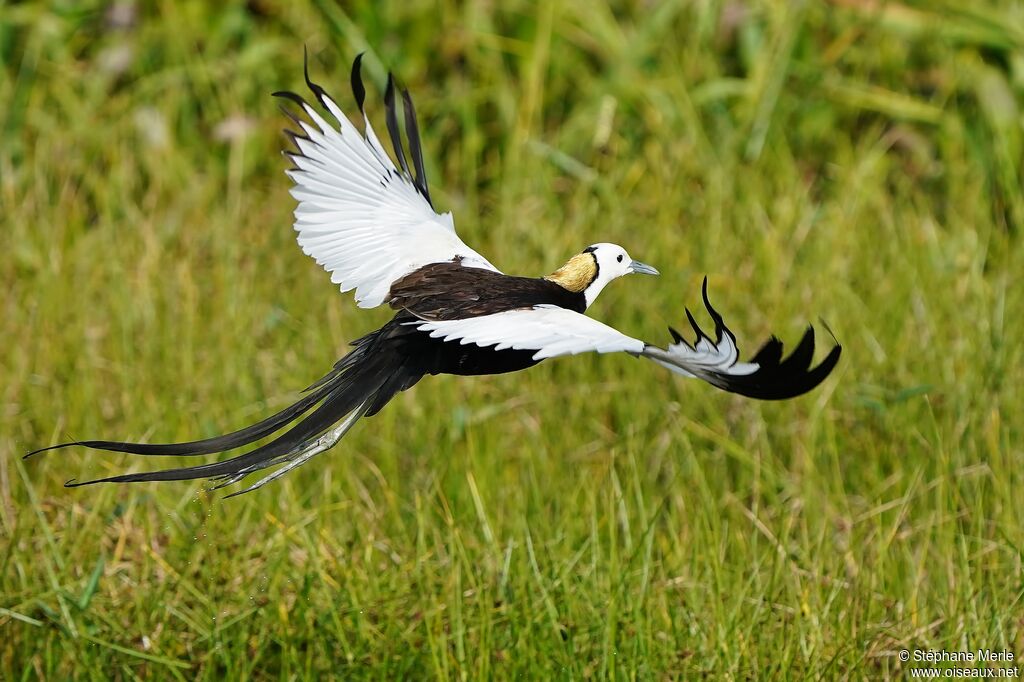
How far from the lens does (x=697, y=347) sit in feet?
5.36

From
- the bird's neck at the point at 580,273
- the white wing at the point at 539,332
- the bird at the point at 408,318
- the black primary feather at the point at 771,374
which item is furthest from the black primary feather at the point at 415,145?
the black primary feather at the point at 771,374

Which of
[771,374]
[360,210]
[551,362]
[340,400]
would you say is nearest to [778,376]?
[771,374]

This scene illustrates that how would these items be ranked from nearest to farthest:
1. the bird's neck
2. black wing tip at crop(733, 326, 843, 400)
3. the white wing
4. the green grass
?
the white wing
black wing tip at crop(733, 326, 843, 400)
the bird's neck
the green grass

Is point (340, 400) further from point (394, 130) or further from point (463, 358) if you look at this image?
point (394, 130)

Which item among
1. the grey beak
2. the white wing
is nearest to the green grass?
the grey beak

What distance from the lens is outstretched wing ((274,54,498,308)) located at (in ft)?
6.18

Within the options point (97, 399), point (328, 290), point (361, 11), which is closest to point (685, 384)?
point (328, 290)

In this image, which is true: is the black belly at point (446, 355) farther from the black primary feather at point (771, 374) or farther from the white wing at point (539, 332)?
the black primary feather at point (771, 374)

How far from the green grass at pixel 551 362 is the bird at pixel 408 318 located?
1.77 feet

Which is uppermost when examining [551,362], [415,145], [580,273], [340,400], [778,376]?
[415,145]

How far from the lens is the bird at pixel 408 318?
62.6 inches

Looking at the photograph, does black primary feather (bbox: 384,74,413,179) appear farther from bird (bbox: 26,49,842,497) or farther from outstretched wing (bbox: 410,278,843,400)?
outstretched wing (bbox: 410,278,843,400)

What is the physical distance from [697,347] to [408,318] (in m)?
0.36

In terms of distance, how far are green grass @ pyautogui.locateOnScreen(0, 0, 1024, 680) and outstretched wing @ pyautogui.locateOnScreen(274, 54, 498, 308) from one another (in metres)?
0.54
